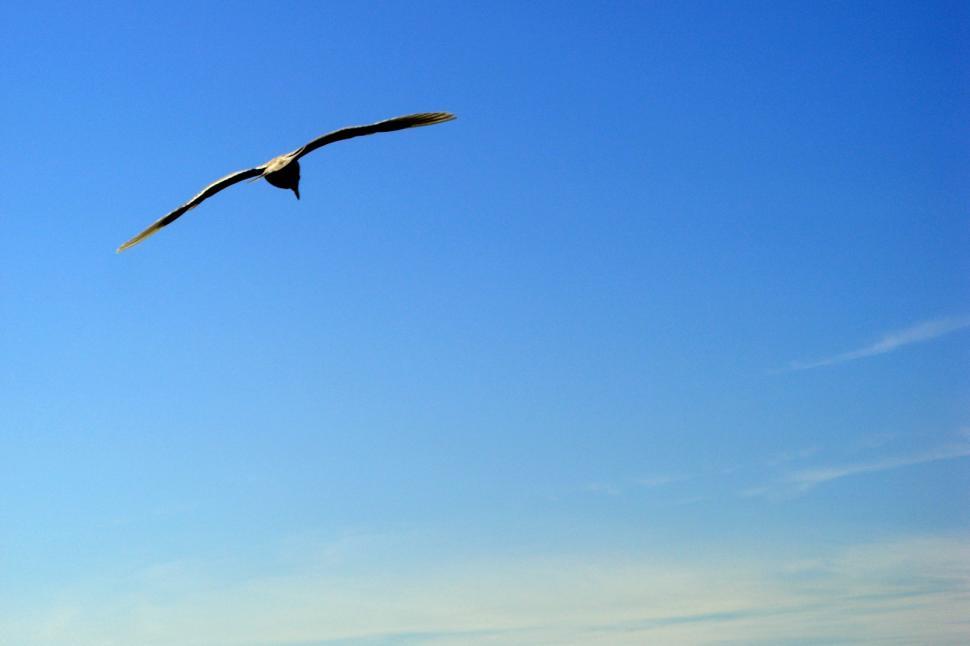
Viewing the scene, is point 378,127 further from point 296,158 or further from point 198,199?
point 198,199

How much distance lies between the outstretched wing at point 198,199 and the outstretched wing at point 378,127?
6.77ft

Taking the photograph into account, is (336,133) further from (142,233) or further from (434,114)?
(142,233)

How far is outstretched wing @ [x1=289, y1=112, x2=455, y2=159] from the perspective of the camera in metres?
36.2

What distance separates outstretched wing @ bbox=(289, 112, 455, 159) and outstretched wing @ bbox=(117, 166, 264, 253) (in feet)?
6.77

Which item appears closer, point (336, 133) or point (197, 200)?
point (336, 133)

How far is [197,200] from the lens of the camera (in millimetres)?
39594

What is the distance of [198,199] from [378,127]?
22.4ft

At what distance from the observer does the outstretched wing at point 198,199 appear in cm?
3831

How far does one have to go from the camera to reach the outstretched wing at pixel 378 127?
36188 mm

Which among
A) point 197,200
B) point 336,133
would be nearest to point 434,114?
point 336,133

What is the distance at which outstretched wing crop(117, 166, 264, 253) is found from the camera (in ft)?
126

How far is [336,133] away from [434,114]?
10.5ft

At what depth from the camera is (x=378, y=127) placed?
37.0 meters

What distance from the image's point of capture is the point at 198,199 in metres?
39.5
